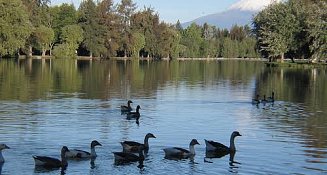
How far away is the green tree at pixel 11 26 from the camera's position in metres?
91.1

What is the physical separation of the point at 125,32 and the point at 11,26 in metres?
54.7

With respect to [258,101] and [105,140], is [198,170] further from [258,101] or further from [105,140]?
[258,101]

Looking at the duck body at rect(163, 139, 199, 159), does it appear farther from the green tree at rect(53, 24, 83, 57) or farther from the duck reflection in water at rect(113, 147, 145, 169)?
the green tree at rect(53, 24, 83, 57)

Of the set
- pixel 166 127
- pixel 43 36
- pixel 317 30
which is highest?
pixel 317 30

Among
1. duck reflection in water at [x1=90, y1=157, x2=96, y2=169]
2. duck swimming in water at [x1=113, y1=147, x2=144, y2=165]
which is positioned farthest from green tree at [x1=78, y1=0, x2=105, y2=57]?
duck swimming in water at [x1=113, y1=147, x2=144, y2=165]

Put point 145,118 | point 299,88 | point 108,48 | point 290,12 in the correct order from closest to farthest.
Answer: point 145,118 < point 299,88 < point 290,12 < point 108,48

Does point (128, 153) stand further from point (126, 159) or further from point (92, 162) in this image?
point (92, 162)

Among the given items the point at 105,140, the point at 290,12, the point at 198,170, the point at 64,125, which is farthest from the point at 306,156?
the point at 290,12

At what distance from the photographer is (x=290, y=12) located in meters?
103

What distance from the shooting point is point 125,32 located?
477 ft

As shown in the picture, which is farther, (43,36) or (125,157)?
(43,36)

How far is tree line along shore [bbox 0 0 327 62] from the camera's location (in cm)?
9400

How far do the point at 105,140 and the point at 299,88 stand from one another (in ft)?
109

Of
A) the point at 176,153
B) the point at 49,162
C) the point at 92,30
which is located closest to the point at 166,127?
the point at 176,153
